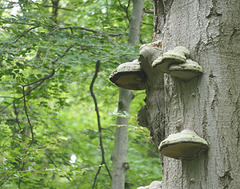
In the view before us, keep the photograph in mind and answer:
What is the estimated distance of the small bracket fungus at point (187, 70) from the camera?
5.83 feet

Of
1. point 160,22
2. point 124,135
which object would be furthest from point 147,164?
point 160,22

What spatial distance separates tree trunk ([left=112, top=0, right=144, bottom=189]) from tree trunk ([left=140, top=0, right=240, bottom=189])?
4.72 metres

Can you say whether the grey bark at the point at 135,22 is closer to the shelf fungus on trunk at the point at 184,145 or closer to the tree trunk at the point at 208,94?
the tree trunk at the point at 208,94

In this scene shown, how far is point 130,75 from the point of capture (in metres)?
2.30

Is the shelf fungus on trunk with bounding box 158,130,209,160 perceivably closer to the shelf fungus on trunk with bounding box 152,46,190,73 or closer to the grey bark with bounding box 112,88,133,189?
the shelf fungus on trunk with bounding box 152,46,190,73

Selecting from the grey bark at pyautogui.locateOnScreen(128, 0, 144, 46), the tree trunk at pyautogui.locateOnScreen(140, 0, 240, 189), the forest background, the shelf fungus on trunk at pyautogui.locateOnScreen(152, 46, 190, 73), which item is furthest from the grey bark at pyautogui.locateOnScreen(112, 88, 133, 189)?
the shelf fungus on trunk at pyautogui.locateOnScreen(152, 46, 190, 73)

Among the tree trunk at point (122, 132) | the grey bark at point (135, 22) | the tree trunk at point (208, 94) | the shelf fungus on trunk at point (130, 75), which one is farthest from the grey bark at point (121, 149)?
the tree trunk at point (208, 94)

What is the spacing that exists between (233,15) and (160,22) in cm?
57

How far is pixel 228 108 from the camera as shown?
5.68ft

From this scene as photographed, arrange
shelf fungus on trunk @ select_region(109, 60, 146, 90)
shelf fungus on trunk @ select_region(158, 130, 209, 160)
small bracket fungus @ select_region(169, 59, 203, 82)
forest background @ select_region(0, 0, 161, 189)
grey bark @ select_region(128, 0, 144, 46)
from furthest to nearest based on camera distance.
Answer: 1. grey bark @ select_region(128, 0, 144, 46)
2. forest background @ select_region(0, 0, 161, 189)
3. shelf fungus on trunk @ select_region(109, 60, 146, 90)
4. small bracket fungus @ select_region(169, 59, 203, 82)
5. shelf fungus on trunk @ select_region(158, 130, 209, 160)

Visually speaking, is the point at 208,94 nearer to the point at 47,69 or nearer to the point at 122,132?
the point at 47,69

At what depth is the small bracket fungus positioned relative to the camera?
1778mm

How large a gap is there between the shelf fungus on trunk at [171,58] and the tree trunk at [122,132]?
4822 mm

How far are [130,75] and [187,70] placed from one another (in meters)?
0.61
